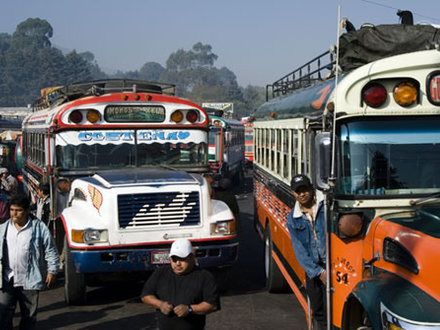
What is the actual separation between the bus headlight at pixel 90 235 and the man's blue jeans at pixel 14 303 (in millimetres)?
1652

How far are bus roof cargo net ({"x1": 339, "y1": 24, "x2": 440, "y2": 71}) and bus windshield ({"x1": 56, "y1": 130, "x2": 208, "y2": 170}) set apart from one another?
14.8 ft

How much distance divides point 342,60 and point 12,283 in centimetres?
334

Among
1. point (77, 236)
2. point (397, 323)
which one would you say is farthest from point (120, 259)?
point (397, 323)

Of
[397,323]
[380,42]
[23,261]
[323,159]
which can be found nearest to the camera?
[397,323]

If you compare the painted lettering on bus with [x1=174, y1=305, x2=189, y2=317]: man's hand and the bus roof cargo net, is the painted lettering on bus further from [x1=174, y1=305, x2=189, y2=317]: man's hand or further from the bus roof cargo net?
[x1=174, y1=305, x2=189, y2=317]: man's hand

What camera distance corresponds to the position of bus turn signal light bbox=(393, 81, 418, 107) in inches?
185

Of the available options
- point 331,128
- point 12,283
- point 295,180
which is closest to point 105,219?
point 12,283

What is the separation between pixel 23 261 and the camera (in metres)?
6.39

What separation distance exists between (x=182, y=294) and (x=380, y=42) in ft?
9.25

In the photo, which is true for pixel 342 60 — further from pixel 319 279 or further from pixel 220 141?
pixel 220 141

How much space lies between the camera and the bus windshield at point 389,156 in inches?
186

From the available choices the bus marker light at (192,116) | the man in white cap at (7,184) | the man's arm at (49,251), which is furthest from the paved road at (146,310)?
the man in white cap at (7,184)

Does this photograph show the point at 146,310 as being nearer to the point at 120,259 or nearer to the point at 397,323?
the point at 120,259

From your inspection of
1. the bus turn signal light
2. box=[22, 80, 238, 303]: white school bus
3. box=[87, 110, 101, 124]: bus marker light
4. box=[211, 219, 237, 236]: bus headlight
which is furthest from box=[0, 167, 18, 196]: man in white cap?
the bus turn signal light
